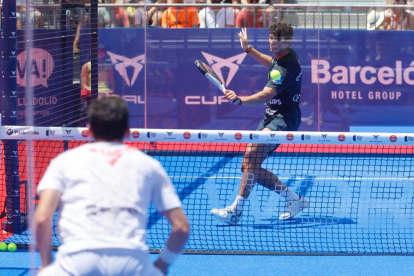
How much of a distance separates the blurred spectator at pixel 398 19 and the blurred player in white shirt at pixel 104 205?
396 inches

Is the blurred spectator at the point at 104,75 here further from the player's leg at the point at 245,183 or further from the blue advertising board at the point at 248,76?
the player's leg at the point at 245,183

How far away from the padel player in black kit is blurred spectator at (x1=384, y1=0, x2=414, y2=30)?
5.76m

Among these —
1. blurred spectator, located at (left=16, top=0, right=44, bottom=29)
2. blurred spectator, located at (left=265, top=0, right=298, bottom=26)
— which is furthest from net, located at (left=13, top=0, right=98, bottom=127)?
blurred spectator, located at (left=265, top=0, right=298, bottom=26)

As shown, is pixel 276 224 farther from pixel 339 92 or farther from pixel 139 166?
pixel 339 92

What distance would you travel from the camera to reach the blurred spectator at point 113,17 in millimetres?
12188

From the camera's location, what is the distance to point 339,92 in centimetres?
1214

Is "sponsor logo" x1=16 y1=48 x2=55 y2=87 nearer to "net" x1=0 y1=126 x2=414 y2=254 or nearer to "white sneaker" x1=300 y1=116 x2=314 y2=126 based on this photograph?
"net" x1=0 y1=126 x2=414 y2=254

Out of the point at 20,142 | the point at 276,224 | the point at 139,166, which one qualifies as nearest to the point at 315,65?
the point at 276,224

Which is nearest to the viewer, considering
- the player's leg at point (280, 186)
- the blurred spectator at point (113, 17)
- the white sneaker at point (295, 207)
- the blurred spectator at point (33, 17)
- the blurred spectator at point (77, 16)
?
the player's leg at point (280, 186)

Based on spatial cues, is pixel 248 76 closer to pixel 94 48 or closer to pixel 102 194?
pixel 94 48

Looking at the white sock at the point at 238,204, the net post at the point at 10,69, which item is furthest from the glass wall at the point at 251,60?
the net post at the point at 10,69

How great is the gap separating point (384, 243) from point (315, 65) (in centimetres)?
605

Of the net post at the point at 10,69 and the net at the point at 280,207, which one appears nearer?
the net at the point at 280,207

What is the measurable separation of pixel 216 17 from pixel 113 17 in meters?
1.87
